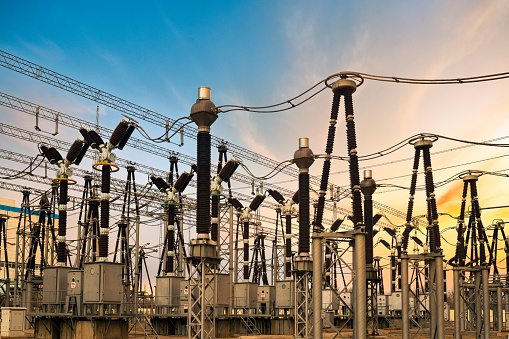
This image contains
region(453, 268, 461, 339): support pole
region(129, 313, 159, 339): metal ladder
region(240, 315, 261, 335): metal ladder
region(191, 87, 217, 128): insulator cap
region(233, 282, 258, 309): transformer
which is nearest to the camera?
region(191, 87, 217, 128): insulator cap

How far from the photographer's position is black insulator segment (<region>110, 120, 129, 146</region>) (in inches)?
1420

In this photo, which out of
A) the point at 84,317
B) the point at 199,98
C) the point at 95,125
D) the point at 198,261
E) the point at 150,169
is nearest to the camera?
the point at 198,261

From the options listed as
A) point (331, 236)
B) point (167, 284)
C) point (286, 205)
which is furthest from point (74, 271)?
point (286, 205)

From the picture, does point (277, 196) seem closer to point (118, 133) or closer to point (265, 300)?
point (265, 300)

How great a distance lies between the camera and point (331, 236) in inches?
968

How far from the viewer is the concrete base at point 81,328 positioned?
3384cm

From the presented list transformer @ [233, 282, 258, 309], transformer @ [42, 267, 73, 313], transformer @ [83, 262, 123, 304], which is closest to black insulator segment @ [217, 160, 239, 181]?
transformer @ [233, 282, 258, 309]

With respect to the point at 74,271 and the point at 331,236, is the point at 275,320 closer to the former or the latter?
the point at 74,271

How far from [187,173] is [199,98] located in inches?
816

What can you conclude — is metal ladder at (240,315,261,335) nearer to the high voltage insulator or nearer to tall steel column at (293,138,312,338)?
tall steel column at (293,138,312,338)

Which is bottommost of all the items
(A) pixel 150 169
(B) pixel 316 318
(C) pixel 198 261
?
(B) pixel 316 318

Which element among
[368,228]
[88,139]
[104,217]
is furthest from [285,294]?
[88,139]

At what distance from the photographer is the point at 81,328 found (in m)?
34.2

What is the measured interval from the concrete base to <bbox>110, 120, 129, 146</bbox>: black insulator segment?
10.9m
